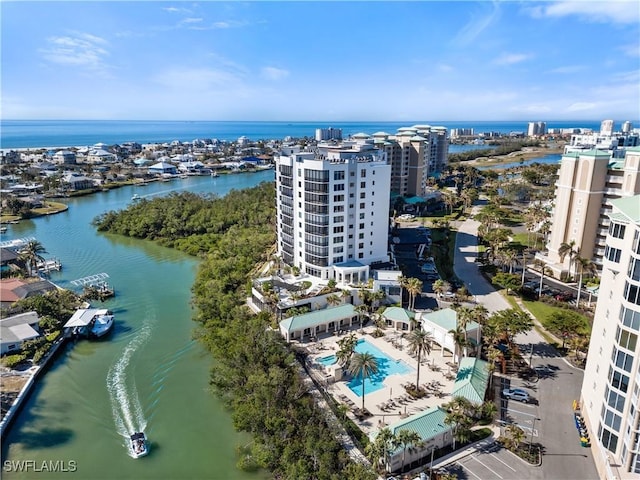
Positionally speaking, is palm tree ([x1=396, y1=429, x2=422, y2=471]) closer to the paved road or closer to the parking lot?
the parking lot

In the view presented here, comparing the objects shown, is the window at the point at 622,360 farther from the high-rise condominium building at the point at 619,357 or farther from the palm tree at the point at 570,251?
the palm tree at the point at 570,251

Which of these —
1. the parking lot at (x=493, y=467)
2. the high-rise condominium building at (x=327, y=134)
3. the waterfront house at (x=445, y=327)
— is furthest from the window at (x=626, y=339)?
the high-rise condominium building at (x=327, y=134)

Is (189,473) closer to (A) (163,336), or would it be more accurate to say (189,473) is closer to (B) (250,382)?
(B) (250,382)

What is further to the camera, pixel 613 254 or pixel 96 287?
pixel 96 287

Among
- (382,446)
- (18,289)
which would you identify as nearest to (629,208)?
(382,446)

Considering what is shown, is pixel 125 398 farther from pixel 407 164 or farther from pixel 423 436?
pixel 407 164

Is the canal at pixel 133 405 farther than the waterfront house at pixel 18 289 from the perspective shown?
No
